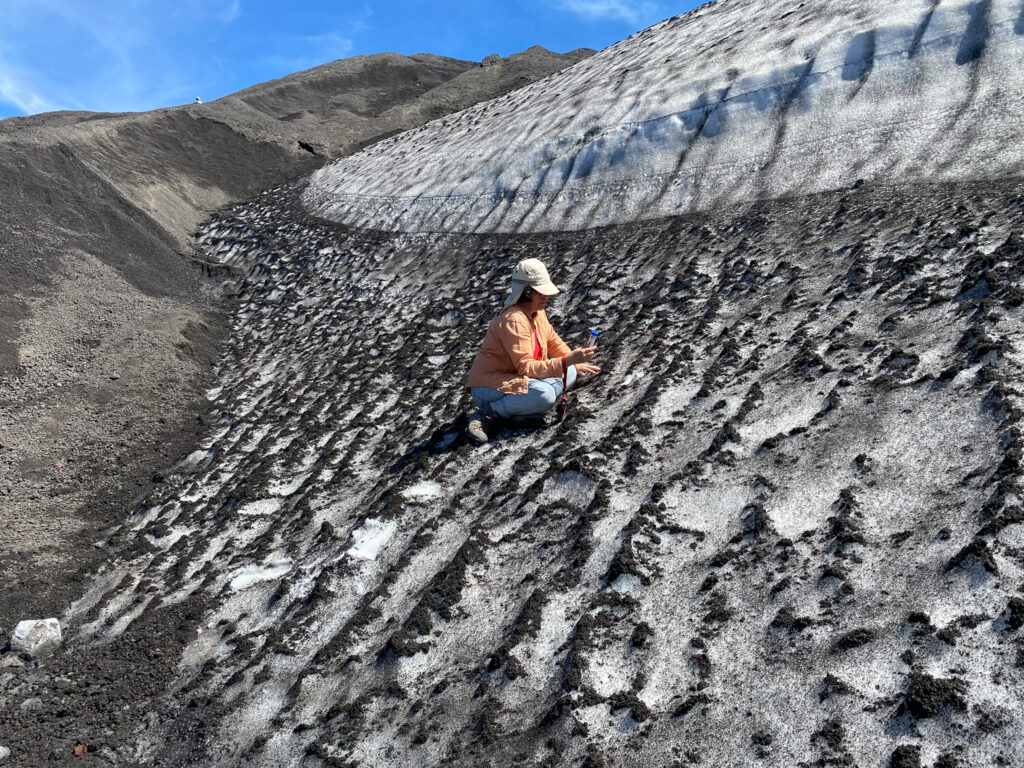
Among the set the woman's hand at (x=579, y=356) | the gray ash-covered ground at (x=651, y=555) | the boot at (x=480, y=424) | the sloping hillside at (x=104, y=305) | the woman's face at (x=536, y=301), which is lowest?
the gray ash-covered ground at (x=651, y=555)

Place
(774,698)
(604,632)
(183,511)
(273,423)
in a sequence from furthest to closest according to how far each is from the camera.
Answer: (273,423) < (183,511) < (604,632) < (774,698)

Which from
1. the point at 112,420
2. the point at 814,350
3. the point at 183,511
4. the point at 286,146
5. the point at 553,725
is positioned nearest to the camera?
the point at 553,725

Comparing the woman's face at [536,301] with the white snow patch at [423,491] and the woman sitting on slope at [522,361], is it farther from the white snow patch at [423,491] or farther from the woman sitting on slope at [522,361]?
the white snow patch at [423,491]

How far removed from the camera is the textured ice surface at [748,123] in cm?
872

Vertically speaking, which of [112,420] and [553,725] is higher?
[112,420]

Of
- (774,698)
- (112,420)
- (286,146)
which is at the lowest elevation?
(774,698)

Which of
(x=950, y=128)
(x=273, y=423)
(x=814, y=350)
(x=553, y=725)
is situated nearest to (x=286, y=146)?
(x=273, y=423)

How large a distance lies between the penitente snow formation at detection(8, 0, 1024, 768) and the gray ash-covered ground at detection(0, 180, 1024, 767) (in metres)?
0.02

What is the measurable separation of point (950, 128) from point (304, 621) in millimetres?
A: 8721

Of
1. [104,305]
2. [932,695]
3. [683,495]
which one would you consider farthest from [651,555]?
[104,305]

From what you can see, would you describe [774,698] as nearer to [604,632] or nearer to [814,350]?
[604,632]

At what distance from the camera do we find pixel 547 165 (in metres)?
12.9

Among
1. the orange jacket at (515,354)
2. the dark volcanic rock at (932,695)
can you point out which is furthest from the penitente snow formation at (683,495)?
the orange jacket at (515,354)

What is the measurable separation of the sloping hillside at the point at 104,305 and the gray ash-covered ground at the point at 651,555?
719mm
